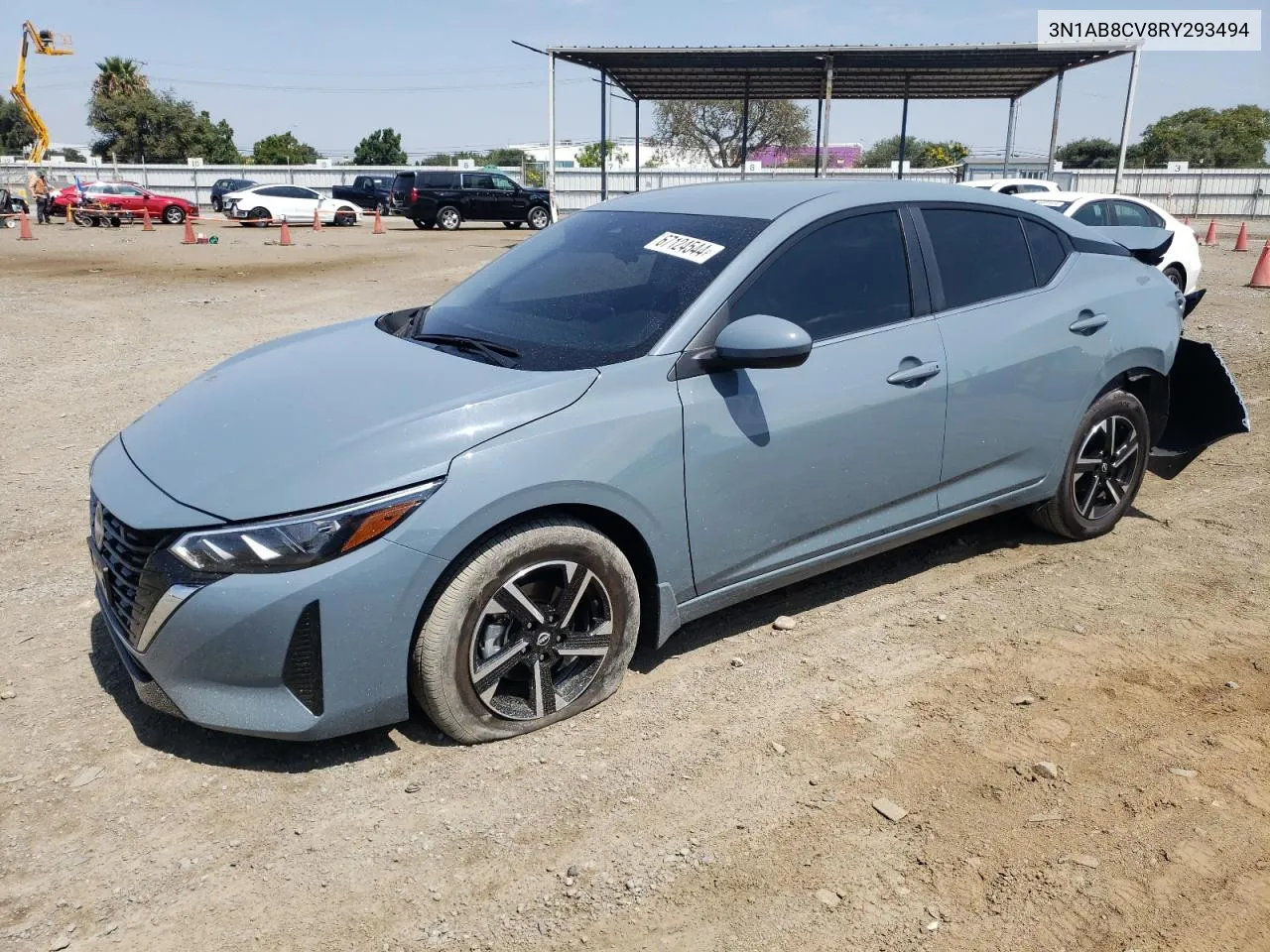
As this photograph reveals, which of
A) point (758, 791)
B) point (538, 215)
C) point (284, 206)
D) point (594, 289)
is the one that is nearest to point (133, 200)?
point (284, 206)

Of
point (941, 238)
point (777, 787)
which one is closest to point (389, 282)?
point (941, 238)

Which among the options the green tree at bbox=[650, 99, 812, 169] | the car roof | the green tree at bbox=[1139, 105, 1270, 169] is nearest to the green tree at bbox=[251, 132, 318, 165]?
the green tree at bbox=[650, 99, 812, 169]

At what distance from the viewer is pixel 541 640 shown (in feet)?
10.0

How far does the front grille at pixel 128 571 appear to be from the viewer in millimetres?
2744

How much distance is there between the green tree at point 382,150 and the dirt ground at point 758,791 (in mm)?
93396

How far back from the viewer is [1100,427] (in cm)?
453

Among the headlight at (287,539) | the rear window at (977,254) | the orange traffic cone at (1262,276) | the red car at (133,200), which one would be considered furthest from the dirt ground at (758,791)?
the red car at (133,200)

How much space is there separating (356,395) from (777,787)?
178 centimetres

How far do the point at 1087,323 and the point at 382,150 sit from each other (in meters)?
95.1

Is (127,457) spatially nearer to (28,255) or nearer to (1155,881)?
(1155,881)

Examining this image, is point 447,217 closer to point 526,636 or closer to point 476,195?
point 476,195

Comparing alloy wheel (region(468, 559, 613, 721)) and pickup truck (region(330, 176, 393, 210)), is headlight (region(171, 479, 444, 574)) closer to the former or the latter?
alloy wheel (region(468, 559, 613, 721))

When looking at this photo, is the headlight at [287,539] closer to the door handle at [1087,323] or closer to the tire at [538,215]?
the door handle at [1087,323]

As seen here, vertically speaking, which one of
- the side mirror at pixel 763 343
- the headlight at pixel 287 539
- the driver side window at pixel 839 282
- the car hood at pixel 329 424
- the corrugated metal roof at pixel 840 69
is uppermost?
the corrugated metal roof at pixel 840 69
